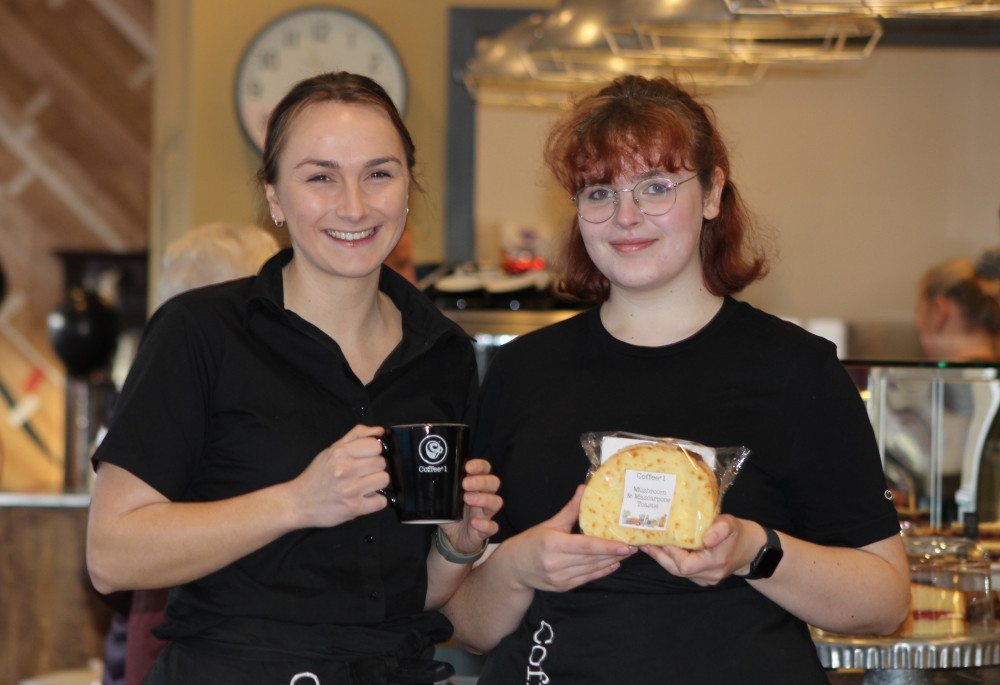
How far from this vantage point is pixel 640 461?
54.1 inches

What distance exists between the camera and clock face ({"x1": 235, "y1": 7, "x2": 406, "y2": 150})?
4.53 meters

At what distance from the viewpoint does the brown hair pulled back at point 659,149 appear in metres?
1.51

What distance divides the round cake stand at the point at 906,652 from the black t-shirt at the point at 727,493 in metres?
0.36

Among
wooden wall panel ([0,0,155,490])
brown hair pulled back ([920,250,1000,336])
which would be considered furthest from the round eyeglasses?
wooden wall panel ([0,0,155,490])

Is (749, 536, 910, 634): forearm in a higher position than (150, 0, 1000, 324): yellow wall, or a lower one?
lower

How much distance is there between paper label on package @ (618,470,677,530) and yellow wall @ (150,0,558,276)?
3285mm

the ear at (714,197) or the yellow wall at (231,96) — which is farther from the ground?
the yellow wall at (231,96)

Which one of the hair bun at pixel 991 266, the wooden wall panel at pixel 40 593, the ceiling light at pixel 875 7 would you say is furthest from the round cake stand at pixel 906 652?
the wooden wall panel at pixel 40 593

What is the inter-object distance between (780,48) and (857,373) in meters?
1.27

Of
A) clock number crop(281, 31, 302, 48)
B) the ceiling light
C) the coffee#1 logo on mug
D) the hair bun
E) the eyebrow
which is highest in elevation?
clock number crop(281, 31, 302, 48)

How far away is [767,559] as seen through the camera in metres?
1.36

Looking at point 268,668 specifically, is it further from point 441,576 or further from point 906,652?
point 906,652

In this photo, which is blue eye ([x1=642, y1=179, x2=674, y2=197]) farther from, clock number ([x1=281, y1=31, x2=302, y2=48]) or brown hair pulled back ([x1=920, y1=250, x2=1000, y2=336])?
clock number ([x1=281, y1=31, x2=302, y2=48])

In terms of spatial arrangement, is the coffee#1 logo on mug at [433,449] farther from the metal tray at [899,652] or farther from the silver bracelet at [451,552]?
the metal tray at [899,652]
